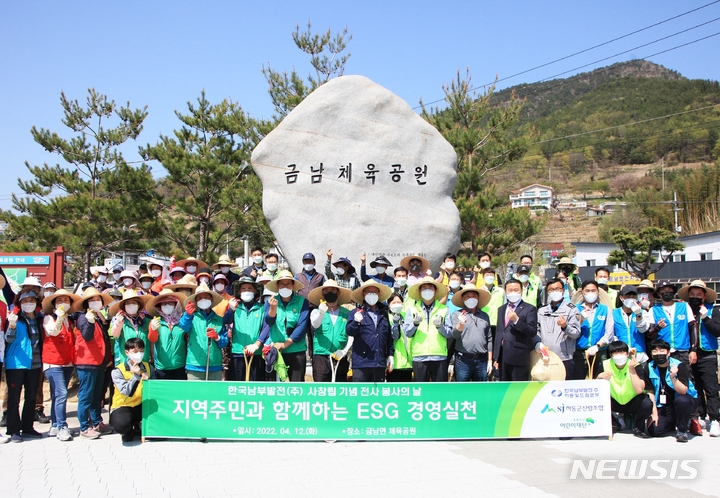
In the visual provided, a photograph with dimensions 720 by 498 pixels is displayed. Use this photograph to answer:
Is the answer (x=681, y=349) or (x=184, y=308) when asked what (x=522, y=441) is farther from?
(x=184, y=308)

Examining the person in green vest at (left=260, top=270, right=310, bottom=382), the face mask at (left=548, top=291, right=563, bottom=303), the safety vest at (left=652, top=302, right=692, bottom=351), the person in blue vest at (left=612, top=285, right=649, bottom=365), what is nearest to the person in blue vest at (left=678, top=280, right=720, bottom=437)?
the safety vest at (left=652, top=302, right=692, bottom=351)

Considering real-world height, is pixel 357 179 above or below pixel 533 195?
below

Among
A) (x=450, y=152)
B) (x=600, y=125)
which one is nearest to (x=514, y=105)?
(x=450, y=152)

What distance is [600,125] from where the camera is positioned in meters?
86.1

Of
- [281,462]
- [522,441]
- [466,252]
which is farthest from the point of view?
[466,252]

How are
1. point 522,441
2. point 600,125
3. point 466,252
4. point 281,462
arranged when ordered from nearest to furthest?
point 281,462, point 522,441, point 466,252, point 600,125

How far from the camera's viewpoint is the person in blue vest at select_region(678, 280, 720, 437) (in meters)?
6.25

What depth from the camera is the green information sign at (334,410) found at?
5.68 m

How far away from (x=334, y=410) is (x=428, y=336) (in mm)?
1216

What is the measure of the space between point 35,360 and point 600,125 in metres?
89.6

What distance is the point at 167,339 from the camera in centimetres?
608

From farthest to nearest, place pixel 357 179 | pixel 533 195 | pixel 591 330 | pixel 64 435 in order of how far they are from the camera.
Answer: pixel 533 195, pixel 357 179, pixel 591 330, pixel 64 435

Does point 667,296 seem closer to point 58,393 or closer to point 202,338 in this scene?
point 202,338

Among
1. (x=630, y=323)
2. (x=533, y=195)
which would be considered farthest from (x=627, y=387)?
(x=533, y=195)
